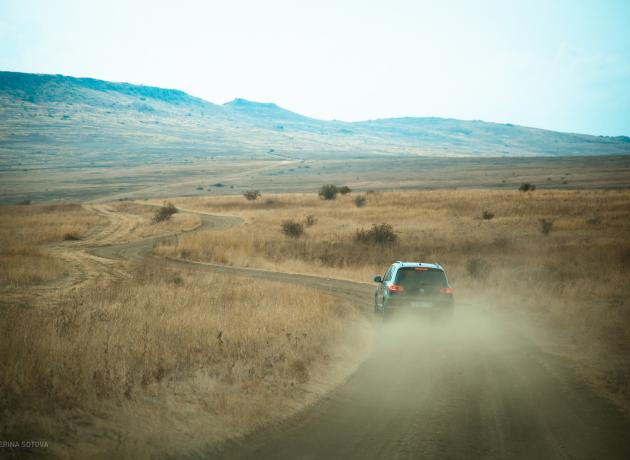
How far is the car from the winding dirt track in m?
1.17

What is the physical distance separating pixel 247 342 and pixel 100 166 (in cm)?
20122

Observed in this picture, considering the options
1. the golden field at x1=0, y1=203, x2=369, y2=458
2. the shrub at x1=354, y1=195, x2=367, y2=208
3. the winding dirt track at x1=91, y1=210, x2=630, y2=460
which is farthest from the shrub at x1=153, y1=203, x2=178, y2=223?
the winding dirt track at x1=91, y1=210, x2=630, y2=460

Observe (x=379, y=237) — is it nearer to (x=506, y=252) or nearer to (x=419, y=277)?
(x=506, y=252)

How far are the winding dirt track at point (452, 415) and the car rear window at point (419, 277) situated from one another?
1.67 metres

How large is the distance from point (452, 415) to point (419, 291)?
5.76 meters

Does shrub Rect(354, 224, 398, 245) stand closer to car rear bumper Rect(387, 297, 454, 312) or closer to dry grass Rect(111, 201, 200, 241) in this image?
dry grass Rect(111, 201, 200, 241)

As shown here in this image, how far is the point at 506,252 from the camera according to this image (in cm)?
2747

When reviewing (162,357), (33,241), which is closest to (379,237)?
(33,241)

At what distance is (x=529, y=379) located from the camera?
9.30 m

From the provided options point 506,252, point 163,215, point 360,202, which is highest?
point 506,252

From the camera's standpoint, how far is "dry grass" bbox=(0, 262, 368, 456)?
652 cm

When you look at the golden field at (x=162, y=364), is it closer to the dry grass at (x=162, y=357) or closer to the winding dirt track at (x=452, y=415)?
the dry grass at (x=162, y=357)

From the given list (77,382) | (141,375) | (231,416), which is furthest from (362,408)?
(77,382)

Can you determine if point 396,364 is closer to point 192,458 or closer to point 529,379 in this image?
point 529,379
